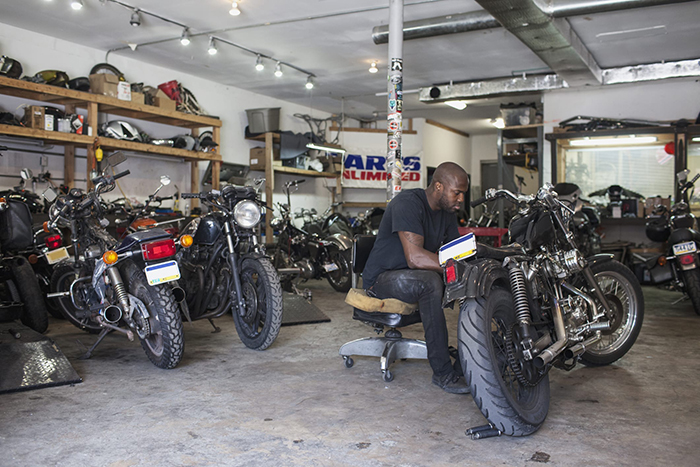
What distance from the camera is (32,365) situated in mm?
2883

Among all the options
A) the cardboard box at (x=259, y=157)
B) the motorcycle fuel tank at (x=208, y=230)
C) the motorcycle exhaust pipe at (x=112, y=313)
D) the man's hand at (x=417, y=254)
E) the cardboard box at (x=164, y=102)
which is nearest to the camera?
the man's hand at (x=417, y=254)

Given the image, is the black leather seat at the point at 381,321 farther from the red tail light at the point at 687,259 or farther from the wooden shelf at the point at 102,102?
the wooden shelf at the point at 102,102

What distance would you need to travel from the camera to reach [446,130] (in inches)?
502

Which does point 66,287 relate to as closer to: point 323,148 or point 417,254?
point 417,254

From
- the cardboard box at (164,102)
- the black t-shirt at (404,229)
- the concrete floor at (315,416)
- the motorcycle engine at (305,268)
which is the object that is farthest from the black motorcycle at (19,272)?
the cardboard box at (164,102)

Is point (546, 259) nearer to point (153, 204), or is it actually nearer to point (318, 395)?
point (318, 395)

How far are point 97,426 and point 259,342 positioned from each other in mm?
1294

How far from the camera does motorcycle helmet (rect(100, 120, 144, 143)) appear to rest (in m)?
6.58

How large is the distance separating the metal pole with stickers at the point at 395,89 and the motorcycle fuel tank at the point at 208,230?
1.94 m

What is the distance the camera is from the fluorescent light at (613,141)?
838 centimetres

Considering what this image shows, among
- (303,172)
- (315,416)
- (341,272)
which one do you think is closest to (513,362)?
(315,416)

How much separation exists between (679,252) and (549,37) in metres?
2.42

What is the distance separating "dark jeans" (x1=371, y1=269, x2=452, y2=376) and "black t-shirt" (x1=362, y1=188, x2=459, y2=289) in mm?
148

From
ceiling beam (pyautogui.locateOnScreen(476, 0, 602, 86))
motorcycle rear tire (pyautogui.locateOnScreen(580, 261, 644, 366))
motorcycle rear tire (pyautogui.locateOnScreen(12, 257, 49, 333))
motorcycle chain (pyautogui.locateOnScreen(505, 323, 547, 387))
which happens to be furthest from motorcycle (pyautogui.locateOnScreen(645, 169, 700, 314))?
motorcycle rear tire (pyautogui.locateOnScreen(12, 257, 49, 333))
